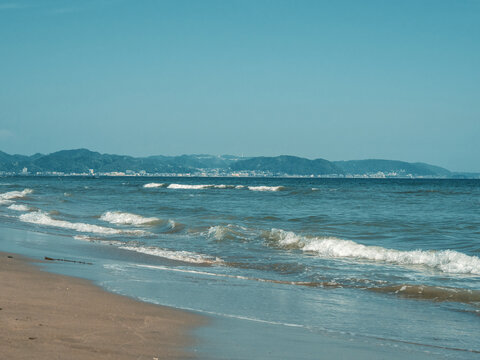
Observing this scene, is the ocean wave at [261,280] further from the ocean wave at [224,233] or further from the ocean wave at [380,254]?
the ocean wave at [224,233]

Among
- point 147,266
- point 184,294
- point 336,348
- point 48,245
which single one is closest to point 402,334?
point 336,348

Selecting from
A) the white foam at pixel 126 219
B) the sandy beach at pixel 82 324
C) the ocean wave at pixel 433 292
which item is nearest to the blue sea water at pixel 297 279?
the ocean wave at pixel 433 292

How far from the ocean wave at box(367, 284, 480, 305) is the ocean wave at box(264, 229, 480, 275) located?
2.26 metres

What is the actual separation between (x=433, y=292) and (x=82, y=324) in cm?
583

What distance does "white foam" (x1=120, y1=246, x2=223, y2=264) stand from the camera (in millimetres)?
12127

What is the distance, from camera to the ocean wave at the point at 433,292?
8.18 meters

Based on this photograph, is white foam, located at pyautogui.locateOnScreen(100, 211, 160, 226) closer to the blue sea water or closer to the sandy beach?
the blue sea water

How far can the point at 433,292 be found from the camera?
8.54 m

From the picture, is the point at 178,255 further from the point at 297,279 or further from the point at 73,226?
the point at 73,226

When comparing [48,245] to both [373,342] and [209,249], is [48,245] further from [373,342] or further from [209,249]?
[373,342]

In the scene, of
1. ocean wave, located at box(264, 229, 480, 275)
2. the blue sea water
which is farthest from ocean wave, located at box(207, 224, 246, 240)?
ocean wave, located at box(264, 229, 480, 275)

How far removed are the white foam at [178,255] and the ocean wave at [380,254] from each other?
2953 mm

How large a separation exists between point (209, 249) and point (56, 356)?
32.9 feet

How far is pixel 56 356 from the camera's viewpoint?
415 centimetres
